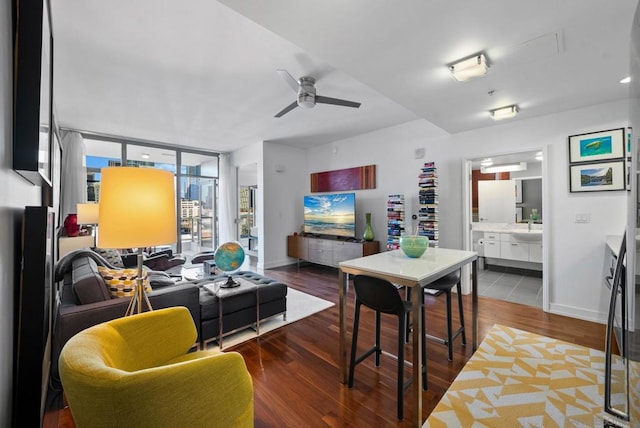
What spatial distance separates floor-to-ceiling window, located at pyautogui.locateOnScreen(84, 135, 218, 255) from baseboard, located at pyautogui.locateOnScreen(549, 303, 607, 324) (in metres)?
6.65

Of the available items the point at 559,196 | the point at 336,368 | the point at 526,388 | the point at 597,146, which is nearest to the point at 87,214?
the point at 336,368

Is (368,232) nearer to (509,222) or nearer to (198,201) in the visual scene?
(509,222)

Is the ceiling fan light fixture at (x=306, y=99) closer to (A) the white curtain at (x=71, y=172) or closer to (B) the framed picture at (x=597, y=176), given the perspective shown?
(B) the framed picture at (x=597, y=176)

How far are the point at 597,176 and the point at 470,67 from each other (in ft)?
7.35

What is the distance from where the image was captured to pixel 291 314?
325 centimetres

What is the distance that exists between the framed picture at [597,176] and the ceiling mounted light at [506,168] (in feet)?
6.78

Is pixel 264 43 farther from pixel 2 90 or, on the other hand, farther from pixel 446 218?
pixel 446 218

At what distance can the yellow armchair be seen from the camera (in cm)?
80

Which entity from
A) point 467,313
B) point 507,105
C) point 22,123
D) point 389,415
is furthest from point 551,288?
point 22,123

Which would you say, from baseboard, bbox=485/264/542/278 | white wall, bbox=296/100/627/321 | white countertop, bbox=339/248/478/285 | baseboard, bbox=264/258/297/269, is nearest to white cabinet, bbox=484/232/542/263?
baseboard, bbox=485/264/542/278

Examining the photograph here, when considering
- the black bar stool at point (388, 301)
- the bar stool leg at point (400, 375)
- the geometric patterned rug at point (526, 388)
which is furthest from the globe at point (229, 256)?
the geometric patterned rug at point (526, 388)

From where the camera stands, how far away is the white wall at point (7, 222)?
0.87m

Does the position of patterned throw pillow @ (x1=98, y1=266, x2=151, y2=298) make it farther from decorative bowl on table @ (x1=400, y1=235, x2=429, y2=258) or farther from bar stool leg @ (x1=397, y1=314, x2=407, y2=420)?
decorative bowl on table @ (x1=400, y1=235, x2=429, y2=258)

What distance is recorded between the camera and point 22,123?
982 millimetres
